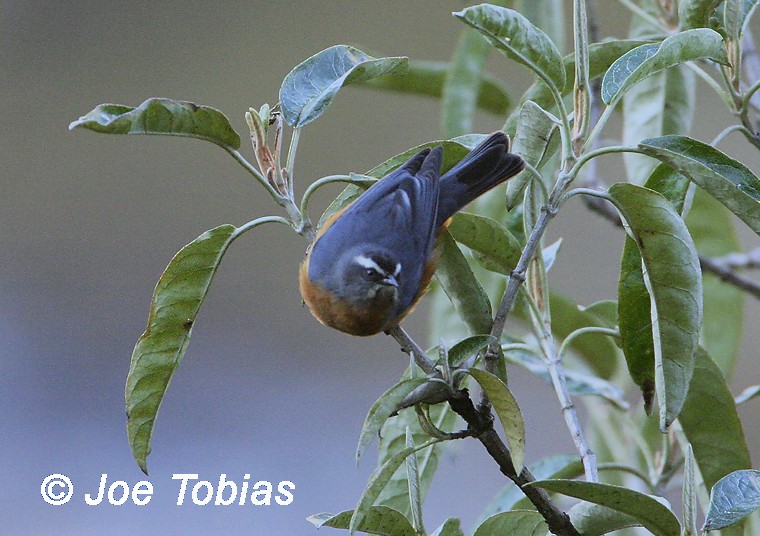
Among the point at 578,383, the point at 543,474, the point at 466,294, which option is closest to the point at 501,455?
the point at 466,294

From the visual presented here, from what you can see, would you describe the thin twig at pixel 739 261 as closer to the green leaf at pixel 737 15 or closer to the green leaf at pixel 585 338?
the green leaf at pixel 585 338

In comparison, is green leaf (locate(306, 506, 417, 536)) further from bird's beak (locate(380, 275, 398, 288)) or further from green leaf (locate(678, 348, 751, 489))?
bird's beak (locate(380, 275, 398, 288))

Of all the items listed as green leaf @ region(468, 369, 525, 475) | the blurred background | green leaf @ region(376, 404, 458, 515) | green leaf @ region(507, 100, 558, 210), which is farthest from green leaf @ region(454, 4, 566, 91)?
the blurred background

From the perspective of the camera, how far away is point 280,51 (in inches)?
193

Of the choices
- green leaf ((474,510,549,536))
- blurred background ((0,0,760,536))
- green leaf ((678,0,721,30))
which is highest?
blurred background ((0,0,760,536))

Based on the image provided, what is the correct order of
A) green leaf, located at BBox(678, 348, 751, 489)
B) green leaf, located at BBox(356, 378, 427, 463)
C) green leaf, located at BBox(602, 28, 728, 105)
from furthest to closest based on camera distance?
green leaf, located at BBox(678, 348, 751, 489) < green leaf, located at BBox(602, 28, 728, 105) < green leaf, located at BBox(356, 378, 427, 463)

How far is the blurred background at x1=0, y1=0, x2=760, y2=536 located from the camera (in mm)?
4043

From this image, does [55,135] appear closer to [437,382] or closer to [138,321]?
[138,321]

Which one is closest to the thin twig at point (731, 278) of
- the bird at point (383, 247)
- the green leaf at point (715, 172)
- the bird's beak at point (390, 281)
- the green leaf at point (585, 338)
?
the green leaf at point (585, 338)

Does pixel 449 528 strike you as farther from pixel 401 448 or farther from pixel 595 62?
pixel 595 62

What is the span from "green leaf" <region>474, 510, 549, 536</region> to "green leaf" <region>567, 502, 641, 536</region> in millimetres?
40

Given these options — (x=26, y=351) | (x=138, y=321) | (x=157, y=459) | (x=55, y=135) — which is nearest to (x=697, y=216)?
(x=157, y=459)

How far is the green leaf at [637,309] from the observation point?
109 cm

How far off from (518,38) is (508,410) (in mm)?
410
